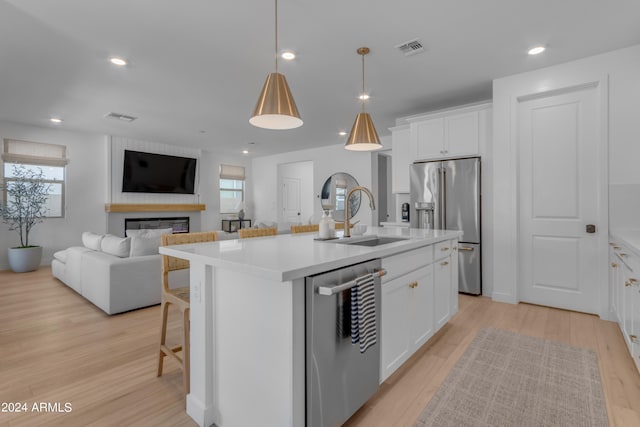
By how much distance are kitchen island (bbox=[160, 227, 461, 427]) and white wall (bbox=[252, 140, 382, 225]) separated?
5.21 metres

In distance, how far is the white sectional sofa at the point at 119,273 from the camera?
3.18m

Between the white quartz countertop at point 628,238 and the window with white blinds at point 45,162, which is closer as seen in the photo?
the white quartz countertop at point 628,238

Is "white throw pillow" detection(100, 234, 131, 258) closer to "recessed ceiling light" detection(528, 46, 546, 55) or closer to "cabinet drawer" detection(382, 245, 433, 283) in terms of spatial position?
"cabinet drawer" detection(382, 245, 433, 283)

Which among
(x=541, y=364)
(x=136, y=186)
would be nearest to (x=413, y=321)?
(x=541, y=364)

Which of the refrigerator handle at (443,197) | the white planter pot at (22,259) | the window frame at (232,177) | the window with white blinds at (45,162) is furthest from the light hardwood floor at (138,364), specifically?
the window frame at (232,177)

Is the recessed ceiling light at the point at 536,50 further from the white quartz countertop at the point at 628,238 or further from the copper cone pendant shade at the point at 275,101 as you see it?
the copper cone pendant shade at the point at 275,101

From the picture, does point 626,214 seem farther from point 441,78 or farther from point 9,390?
point 9,390

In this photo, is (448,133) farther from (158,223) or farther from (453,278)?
(158,223)

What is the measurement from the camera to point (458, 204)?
391 cm

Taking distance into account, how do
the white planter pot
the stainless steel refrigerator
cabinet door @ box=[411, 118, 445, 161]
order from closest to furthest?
the stainless steel refrigerator → cabinet door @ box=[411, 118, 445, 161] → the white planter pot

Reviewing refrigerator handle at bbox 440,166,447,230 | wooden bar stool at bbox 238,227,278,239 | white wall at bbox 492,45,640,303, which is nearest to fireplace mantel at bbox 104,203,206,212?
wooden bar stool at bbox 238,227,278,239

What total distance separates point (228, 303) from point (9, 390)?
5.41 ft

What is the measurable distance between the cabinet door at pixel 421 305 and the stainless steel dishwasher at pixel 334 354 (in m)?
0.52

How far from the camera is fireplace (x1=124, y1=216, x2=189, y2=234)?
688 centimetres
